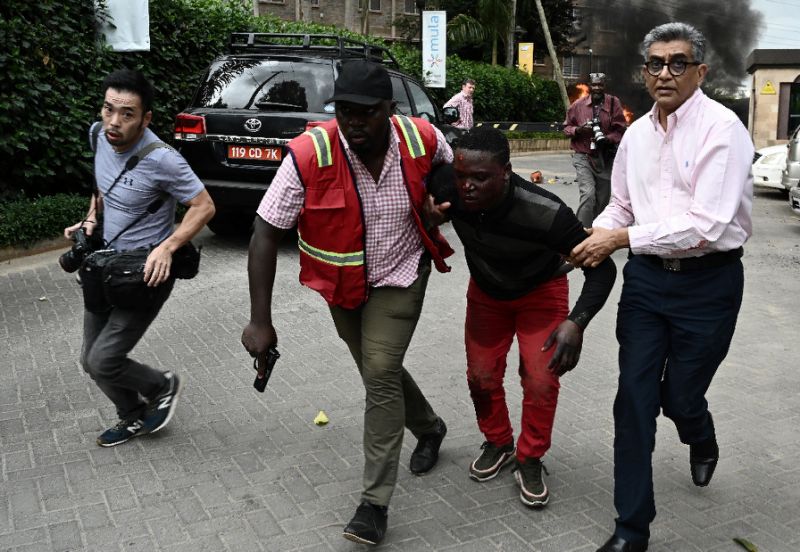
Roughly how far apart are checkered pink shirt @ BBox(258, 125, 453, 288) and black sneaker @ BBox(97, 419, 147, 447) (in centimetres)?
164

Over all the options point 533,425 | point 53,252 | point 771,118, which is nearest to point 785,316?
point 533,425

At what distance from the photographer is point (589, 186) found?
9.77 m

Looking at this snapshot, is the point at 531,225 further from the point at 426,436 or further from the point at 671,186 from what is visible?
the point at 426,436

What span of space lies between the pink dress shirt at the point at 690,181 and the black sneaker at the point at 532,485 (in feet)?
3.50

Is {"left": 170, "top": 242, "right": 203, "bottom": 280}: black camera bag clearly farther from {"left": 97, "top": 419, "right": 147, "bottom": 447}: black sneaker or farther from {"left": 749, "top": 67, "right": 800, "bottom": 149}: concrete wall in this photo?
{"left": 749, "top": 67, "right": 800, "bottom": 149}: concrete wall

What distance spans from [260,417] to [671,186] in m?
2.60

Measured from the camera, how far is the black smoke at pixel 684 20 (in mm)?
35531

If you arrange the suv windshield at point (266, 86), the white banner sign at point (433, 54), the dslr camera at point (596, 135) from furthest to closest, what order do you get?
the white banner sign at point (433, 54) → the dslr camera at point (596, 135) → the suv windshield at point (266, 86)

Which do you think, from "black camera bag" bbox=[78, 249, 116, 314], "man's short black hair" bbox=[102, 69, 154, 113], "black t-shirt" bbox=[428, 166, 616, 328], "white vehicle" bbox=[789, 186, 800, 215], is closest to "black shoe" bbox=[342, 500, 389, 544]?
"black t-shirt" bbox=[428, 166, 616, 328]

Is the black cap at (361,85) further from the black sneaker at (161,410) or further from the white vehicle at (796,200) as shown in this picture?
the white vehicle at (796,200)

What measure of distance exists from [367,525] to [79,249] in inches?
77.8

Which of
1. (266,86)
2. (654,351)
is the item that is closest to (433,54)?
(266,86)

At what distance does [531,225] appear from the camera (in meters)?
3.52

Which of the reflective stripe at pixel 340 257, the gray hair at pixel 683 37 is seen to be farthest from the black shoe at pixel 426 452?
the gray hair at pixel 683 37
